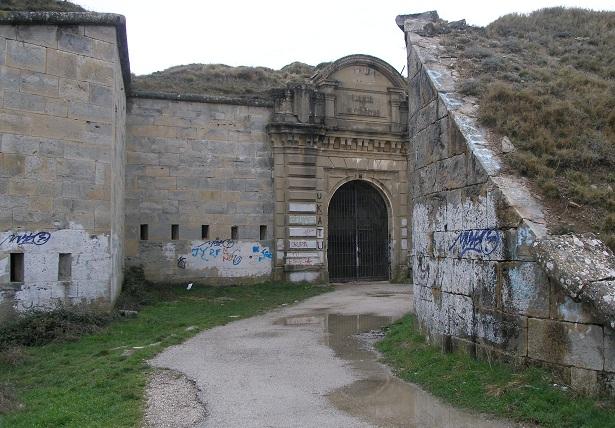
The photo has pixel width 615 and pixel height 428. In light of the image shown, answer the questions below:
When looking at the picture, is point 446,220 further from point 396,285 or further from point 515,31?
point 396,285

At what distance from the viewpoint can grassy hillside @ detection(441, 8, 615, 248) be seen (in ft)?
23.3

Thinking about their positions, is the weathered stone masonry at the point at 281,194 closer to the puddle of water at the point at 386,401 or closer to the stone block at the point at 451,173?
the stone block at the point at 451,173

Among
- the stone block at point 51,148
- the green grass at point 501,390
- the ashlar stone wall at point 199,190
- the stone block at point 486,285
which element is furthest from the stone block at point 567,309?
the ashlar stone wall at point 199,190

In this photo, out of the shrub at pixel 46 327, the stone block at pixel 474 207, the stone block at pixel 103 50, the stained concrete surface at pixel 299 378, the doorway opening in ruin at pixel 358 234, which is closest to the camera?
the stained concrete surface at pixel 299 378

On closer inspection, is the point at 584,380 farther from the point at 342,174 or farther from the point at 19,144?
the point at 342,174

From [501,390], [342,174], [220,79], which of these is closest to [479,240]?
[501,390]

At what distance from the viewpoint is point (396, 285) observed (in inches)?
835

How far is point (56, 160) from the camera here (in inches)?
478

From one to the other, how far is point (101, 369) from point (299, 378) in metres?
2.97

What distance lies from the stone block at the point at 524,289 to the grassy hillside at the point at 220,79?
52.1 ft

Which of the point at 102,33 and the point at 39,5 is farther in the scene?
Result: the point at 39,5

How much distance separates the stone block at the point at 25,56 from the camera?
11594 millimetres

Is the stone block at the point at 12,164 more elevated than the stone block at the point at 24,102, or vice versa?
the stone block at the point at 24,102

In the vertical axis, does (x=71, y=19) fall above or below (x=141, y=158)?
above
